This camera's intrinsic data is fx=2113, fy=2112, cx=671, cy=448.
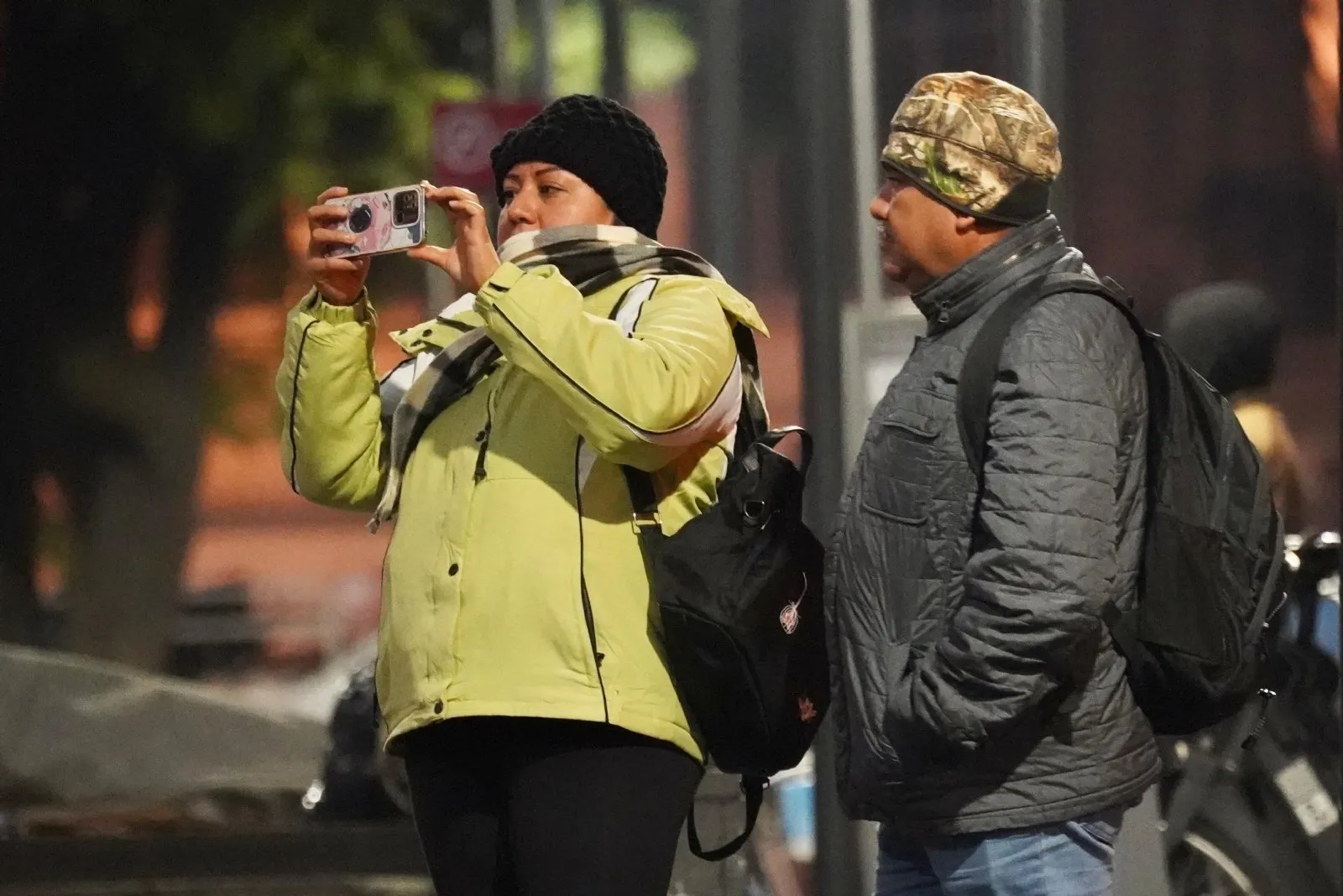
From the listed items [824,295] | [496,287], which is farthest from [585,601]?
[824,295]

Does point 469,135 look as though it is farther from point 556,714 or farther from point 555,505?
point 556,714

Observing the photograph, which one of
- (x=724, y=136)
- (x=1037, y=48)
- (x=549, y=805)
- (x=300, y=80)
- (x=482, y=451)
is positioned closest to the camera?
(x=549, y=805)

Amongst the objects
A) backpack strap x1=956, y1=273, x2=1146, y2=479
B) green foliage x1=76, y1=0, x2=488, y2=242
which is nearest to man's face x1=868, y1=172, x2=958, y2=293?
backpack strap x1=956, y1=273, x2=1146, y2=479

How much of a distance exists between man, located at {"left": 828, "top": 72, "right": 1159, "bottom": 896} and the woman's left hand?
592mm

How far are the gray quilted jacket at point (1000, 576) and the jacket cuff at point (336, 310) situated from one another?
813mm

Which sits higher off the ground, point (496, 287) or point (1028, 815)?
point (496, 287)

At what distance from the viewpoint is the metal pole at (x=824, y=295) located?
5.03m

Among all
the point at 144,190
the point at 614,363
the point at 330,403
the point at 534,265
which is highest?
the point at 534,265

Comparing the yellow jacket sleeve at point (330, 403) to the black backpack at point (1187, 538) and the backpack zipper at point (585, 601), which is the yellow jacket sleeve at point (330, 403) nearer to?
the backpack zipper at point (585, 601)

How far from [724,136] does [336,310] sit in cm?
331

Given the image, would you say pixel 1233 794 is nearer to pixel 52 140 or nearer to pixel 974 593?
pixel 974 593

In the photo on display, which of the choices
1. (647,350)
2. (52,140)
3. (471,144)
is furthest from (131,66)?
(647,350)

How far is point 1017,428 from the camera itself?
281 cm

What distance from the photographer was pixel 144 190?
7.83m
